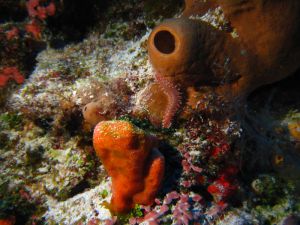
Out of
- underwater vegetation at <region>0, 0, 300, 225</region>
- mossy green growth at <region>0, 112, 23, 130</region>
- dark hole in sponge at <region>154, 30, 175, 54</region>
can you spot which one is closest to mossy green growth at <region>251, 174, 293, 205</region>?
underwater vegetation at <region>0, 0, 300, 225</region>

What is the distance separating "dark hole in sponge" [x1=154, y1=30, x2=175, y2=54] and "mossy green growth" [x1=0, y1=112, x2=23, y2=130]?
2900 mm

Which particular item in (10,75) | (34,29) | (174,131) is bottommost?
(174,131)

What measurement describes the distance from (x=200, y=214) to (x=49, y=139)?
2.74m

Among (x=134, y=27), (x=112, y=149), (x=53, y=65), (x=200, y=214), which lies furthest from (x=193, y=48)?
(x=53, y=65)

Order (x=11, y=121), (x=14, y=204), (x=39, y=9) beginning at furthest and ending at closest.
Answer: (x=39, y=9)
(x=11, y=121)
(x=14, y=204)

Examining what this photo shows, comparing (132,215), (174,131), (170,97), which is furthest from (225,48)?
(132,215)

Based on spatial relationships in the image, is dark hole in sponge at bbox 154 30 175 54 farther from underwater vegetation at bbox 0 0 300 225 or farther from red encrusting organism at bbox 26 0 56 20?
red encrusting organism at bbox 26 0 56 20

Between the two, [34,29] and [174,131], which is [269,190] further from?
[34,29]

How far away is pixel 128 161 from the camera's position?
312cm

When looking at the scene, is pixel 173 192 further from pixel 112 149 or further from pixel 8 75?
pixel 8 75

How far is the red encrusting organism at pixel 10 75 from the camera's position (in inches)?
212

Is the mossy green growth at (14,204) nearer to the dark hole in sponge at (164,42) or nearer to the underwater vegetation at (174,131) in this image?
the underwater vegetation at (174,131)

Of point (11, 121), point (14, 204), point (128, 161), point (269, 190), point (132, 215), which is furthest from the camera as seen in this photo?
point (11, 121)

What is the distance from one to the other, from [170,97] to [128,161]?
4.02 ft
